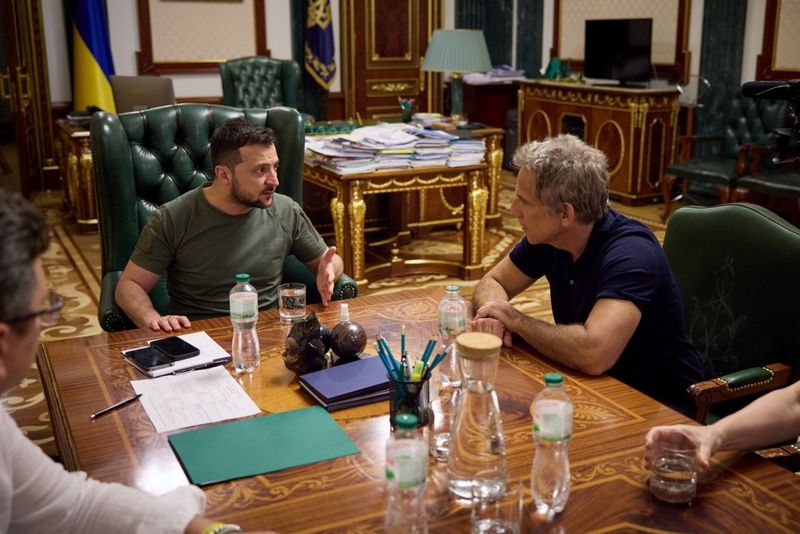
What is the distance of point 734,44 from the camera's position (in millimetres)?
6539

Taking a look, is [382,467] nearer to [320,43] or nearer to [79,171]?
[79,171]

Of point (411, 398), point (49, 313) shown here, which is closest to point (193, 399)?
point (411, 398)

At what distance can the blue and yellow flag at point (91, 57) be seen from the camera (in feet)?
21.8

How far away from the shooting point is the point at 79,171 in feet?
18.8

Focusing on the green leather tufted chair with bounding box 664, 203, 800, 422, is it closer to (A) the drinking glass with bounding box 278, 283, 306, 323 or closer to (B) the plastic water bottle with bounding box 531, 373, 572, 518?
(B) the plastic water bottle with bounding box 531, 373, 572, 518

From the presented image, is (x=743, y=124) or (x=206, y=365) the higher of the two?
(x=743, y=124)

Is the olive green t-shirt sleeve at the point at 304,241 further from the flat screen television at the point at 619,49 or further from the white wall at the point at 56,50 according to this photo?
the white wall at the point at 56,50

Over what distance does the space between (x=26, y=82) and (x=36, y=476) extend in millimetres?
6391

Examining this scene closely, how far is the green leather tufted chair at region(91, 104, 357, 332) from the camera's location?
279 cm

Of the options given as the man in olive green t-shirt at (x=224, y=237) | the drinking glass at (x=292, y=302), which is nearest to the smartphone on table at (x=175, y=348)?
the drinking glass at (x=292, y=302)

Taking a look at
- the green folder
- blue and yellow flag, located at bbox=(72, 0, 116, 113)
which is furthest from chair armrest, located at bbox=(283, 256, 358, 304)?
blue and yellow flag, located at bbox=(72, 0, 116, 113)

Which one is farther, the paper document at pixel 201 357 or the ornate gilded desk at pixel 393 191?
the ornate gilded desk at pixel 393 191

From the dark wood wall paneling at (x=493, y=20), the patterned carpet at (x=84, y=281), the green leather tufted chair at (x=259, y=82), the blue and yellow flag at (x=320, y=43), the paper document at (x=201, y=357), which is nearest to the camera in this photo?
the paper document at (x=201, y=357)

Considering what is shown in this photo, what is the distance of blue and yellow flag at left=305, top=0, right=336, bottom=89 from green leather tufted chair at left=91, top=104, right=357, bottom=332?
15.8 feet
